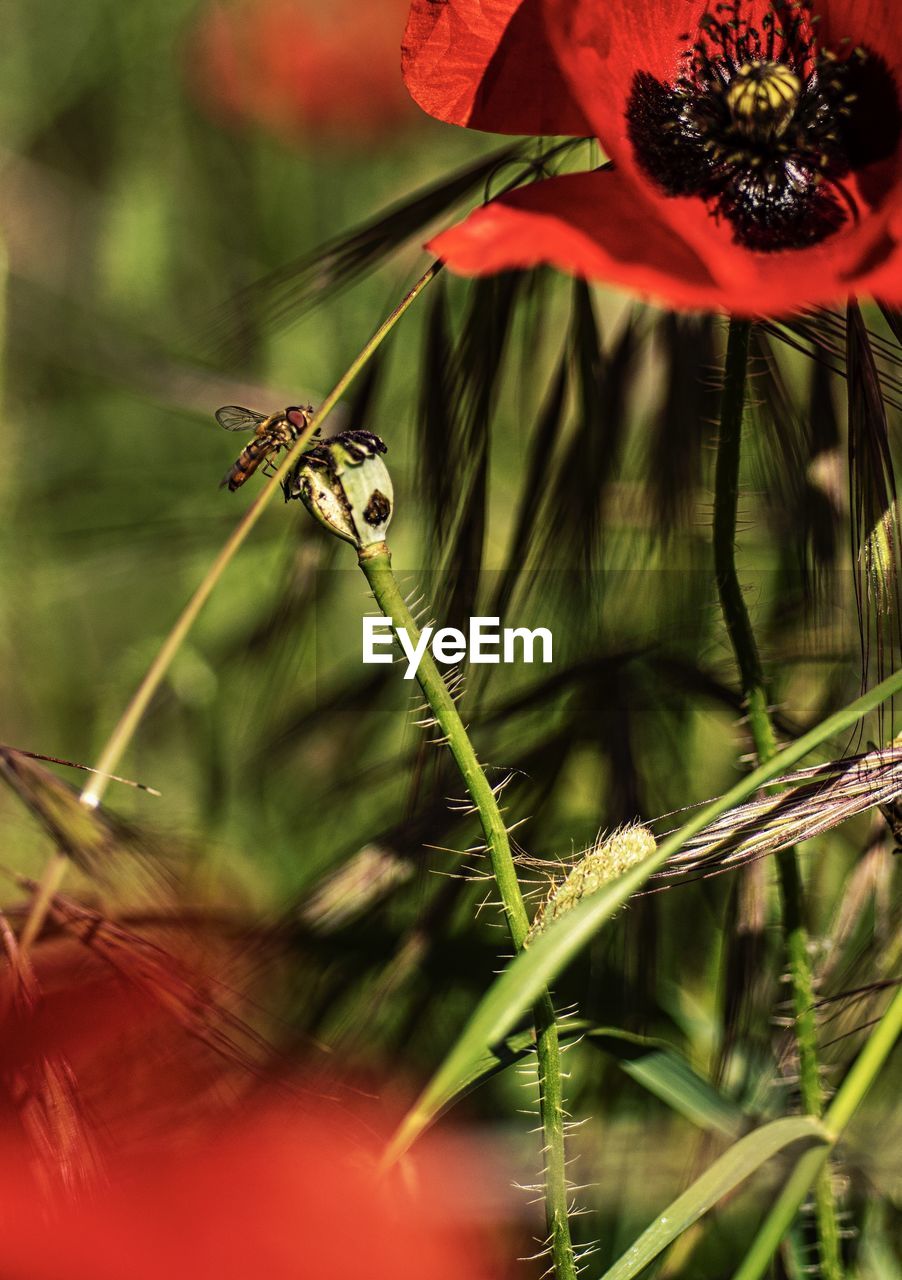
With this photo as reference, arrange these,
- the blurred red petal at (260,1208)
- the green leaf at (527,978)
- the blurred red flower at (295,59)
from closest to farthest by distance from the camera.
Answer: the green leaf at (527,978), the blurred red petal at (260,1208), the blurred red flower at (295,59)

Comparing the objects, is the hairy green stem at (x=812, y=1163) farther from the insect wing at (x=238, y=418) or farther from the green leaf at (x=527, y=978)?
the insect wing at (x=238, y=418)

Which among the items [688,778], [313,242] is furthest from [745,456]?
[313,242]

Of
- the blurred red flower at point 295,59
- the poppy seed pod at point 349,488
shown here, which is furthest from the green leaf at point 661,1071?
the blurred red flower at point 295,59

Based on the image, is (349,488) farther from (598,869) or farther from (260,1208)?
(260,1208)

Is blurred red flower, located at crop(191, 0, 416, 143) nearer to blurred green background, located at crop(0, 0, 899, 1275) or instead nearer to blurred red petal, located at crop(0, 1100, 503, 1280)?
blurred green background, located at crop(0, 0, 899, 1275)

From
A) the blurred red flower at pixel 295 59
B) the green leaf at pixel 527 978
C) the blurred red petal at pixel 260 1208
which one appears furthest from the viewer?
the blurred red flower at pixel 295 59
